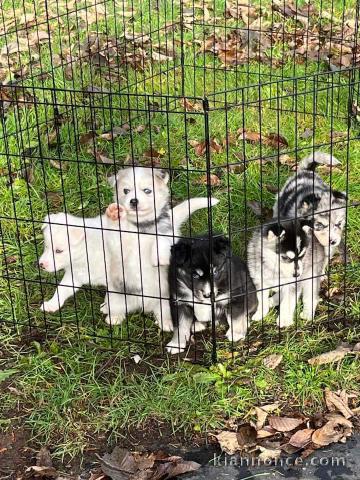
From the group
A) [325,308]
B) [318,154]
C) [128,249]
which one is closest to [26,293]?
[128,249]

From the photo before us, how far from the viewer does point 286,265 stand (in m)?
4.35

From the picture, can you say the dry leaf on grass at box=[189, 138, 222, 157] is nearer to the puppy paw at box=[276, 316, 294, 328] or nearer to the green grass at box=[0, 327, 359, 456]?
the puppy paw at box=[276, 316, 294, 328]

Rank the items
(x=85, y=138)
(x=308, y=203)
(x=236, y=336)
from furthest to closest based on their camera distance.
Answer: (x=85, y=138)
(x=308, y=203)
(x=236, y=336)

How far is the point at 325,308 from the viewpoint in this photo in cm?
462

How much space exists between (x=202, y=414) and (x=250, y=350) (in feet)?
2.02

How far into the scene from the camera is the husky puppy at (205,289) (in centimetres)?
405

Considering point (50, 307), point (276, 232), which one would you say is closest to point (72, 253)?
point (50, 307)

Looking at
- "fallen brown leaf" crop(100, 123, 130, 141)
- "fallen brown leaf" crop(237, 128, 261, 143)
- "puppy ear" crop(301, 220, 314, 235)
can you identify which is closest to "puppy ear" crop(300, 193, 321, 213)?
"puppy ear" crop(301, 220, 314, 235)

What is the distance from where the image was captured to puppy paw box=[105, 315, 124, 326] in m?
4.52

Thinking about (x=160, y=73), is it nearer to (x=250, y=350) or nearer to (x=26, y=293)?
(x=26, y=293)

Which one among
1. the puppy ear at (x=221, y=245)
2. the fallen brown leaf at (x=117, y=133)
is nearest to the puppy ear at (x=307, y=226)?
the puppy ear at (x=221, y=245)

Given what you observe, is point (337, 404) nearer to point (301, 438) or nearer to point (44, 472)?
point (301, 438)

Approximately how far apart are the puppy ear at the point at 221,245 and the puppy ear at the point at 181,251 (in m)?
0.16

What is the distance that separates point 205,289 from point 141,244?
1.95 feet
